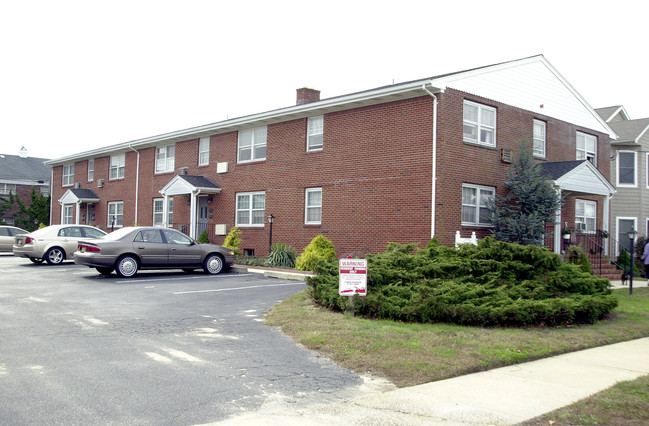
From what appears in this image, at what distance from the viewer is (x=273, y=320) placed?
9617mm

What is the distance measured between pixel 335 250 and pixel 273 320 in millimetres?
10247

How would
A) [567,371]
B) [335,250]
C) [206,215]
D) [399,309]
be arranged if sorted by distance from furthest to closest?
1. [206,215]
2. [335,250]
3. [399,309]
4. [567,371]

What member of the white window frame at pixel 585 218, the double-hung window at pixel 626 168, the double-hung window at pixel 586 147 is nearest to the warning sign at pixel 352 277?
the white window frame at pixel 585 218

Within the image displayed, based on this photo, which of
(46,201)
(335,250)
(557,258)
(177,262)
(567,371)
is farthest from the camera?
(46,201)

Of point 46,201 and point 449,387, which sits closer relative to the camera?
point 449,387

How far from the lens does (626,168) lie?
27.0 m

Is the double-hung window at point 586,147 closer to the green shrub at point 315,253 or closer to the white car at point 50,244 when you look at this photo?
the green shrub at point 315,253

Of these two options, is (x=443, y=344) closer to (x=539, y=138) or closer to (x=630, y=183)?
(x=539, y=138)

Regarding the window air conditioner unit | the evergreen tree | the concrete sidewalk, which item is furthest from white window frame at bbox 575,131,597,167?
the concrete sidewalk

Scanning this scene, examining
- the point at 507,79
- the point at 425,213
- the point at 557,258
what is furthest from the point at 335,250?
the point at 557,258

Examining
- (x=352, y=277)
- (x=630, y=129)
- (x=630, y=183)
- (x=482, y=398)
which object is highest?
(x=630, y=129)

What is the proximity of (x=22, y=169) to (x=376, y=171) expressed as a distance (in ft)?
153

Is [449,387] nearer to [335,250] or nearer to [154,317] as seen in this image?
[154,317]

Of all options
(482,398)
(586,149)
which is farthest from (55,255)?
(586,149)
